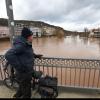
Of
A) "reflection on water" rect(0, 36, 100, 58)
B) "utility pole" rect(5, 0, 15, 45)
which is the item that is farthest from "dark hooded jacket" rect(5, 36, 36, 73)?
"reflection on water" rect(0, 36, 100, 58)

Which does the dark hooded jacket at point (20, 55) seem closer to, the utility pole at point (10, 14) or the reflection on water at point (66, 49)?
the utility pole at point (10, 14)

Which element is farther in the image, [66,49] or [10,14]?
[66,49]

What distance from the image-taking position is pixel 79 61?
11.9 feet

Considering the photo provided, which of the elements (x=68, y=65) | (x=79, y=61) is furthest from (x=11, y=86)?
(x=79, y=61)

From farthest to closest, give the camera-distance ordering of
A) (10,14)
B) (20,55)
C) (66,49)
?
(66,49)
(10,14)
(20,55)

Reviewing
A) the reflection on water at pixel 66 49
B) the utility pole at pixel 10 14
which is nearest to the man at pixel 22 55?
the utility pole at pixel 10 14

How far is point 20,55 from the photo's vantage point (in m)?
2.76

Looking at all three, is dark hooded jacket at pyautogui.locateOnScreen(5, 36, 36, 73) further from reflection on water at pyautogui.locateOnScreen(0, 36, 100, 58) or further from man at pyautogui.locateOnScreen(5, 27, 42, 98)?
reflection on water at pyautogui.locateOnScreen(0, 36, 100, 58)

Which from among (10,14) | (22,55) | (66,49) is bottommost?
(66,49)

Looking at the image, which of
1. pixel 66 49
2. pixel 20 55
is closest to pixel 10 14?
pixel 20 55

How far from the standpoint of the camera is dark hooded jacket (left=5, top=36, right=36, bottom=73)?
8.79ft

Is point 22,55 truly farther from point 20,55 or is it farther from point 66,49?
point 66,49

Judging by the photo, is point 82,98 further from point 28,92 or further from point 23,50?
point 23,50

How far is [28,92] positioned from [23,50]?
98 centimetres
